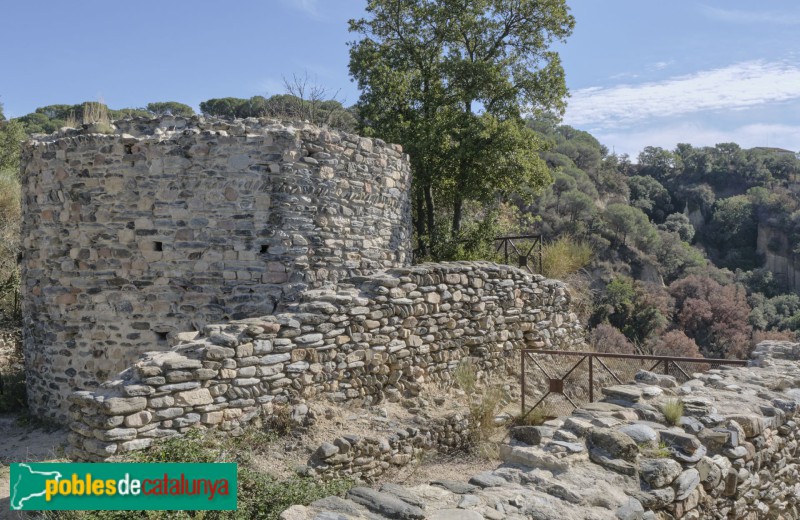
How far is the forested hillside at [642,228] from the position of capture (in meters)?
15.4

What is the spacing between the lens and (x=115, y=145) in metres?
7.88

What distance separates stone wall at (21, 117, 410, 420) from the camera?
7.78m

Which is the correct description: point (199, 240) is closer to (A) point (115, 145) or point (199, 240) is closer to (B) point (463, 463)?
(A) point (115, 145)

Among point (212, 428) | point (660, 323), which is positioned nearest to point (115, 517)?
point (212, 428)

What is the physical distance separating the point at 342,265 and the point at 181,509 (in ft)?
15.9

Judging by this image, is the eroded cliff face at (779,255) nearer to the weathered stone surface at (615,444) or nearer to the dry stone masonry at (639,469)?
the dry stone masonry at (639,469)

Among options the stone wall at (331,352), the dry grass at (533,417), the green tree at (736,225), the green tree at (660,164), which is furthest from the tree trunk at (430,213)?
the green tree at (660,164)

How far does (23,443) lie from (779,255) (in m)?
42.1

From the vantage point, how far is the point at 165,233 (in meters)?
7.80

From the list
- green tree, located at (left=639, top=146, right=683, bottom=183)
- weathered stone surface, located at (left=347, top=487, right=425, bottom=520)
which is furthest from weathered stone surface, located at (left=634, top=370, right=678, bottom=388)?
green tree, located at (left=639, top=146, right=683, bottom=183)

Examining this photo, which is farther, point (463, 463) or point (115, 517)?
point (463, 463)

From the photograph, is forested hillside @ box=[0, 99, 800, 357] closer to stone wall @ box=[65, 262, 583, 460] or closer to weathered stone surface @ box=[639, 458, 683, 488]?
stone wall @ box=[65, 262, 583, 460]

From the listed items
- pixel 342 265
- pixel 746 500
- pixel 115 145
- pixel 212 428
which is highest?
pixel 115 145

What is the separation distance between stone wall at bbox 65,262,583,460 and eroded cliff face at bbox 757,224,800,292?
3344 centimetres
